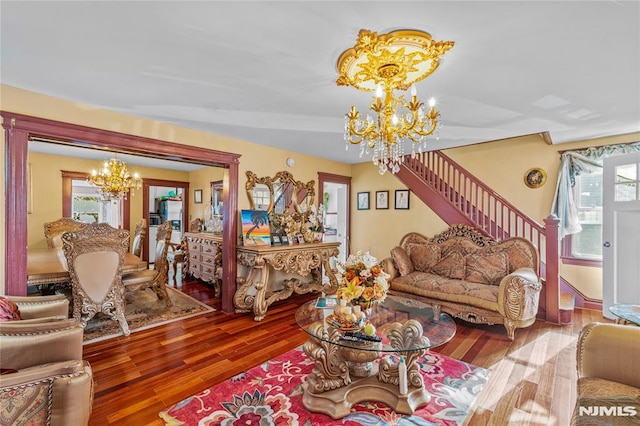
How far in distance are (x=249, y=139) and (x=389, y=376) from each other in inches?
127

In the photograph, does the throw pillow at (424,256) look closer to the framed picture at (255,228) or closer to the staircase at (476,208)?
the staircase at (476,208)

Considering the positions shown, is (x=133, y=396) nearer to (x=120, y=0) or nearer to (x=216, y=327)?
(x=216, y=327)

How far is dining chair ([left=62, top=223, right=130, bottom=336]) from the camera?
8.98 feet

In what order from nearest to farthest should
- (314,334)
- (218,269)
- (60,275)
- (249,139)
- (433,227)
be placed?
1. (314,334)
2. (60,275)
3. (249,139)
4. (218,269)
5. (433,227)

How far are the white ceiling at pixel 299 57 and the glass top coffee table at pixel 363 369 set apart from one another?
1.88 metres

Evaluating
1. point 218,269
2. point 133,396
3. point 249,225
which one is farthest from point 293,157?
point 133,396

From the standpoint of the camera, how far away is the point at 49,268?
2.94 metres

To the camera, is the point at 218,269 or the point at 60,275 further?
the point at 218,269

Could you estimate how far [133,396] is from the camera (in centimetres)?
200

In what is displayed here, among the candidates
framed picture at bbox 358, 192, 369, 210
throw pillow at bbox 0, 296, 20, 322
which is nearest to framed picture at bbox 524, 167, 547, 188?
framed picture at bbox 358, 192, 369, 210

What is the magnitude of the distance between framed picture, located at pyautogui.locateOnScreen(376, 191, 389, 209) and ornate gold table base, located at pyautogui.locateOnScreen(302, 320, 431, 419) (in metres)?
3.60

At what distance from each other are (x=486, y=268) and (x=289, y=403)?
2.92 m

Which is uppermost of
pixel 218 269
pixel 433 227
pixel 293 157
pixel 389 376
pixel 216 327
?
pixel 293 157

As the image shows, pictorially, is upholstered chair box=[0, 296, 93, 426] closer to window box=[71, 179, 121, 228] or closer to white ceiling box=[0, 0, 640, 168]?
white ceiling box=[0, 0, 640, 168]
